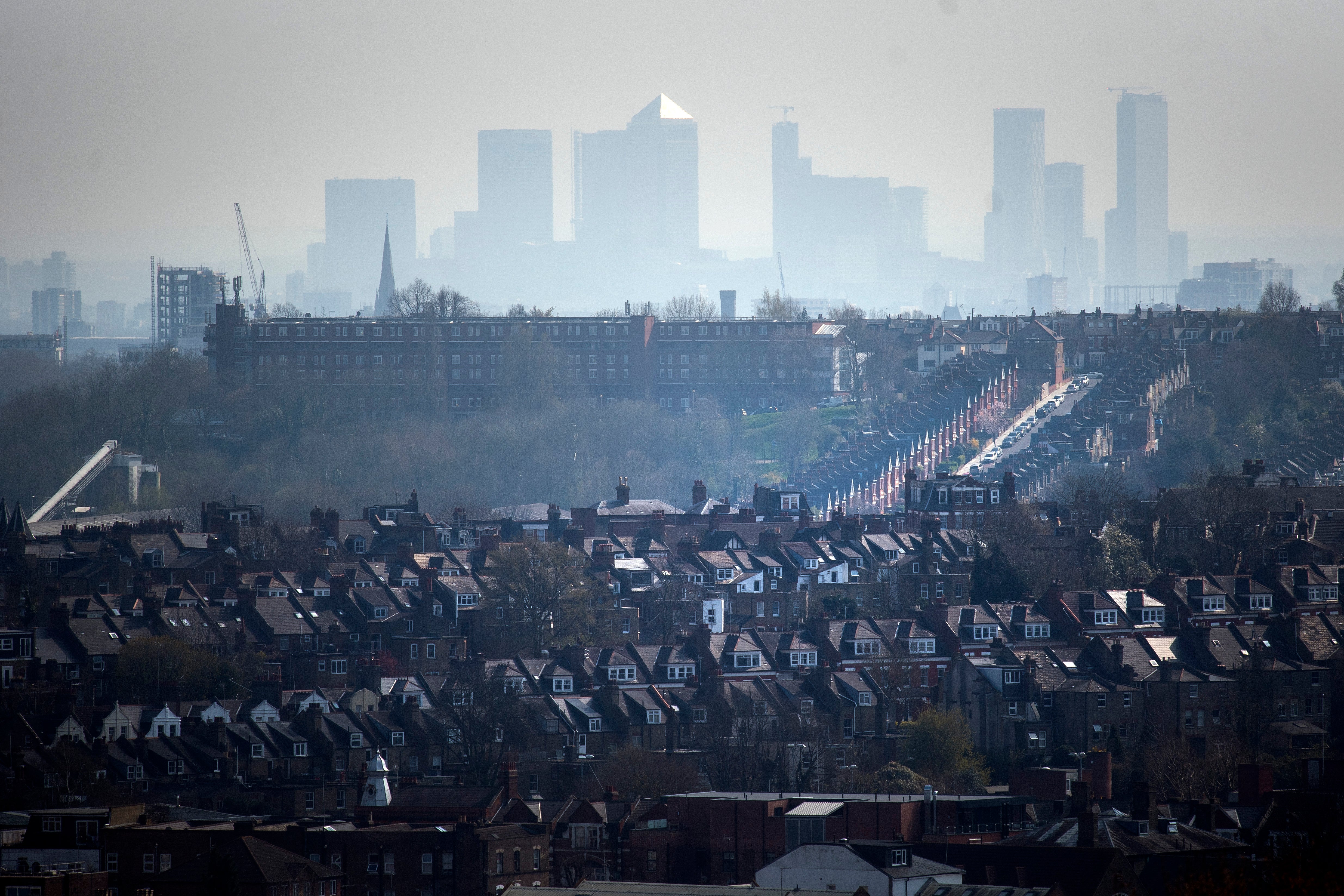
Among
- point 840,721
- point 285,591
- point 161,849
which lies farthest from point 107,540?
point 161,849

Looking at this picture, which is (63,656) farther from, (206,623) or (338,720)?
(338,720)

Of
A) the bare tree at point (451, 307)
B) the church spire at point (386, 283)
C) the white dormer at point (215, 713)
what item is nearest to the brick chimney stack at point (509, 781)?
the white dormer at point (215, 713)

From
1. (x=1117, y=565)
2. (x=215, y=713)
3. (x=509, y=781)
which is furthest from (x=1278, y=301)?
(x=509, y=781)

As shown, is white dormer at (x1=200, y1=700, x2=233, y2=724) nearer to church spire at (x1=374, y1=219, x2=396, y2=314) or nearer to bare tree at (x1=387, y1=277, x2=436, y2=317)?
bare tree at (x1=387, y1=277, x2=436, y2=317)

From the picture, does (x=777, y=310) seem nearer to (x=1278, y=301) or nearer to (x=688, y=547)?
(x=1278, y=301)

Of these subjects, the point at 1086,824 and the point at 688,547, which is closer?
the point at 1086,824

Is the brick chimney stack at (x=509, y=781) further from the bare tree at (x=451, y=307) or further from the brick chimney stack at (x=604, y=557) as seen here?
the bare tree at (x=451, y=307)
